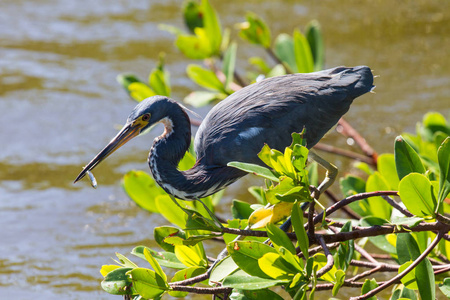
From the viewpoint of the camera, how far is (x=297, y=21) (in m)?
6.92

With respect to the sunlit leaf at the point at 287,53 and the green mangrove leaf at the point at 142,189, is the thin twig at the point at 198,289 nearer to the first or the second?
the green mangrove leaf at the point at 142,189

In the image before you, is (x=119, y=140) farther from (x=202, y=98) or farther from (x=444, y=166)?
(x=444, y=166)

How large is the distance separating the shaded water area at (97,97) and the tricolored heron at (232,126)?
110 cm

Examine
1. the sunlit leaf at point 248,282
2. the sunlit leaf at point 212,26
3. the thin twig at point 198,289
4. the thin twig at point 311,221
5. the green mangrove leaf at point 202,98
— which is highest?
the sunlit leaf at point 212,26

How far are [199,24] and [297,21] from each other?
3.01 metres

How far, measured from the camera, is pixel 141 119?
9.05ft

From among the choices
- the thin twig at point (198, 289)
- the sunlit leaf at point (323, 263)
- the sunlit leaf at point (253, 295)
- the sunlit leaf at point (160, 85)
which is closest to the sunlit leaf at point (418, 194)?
the sunlit leaf at point (323, 263)

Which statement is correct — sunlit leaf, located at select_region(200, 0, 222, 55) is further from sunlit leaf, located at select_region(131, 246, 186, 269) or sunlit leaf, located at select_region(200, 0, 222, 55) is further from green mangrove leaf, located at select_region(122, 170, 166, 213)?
sunlit leaf, located at select_region(131, 246, 186, 269)

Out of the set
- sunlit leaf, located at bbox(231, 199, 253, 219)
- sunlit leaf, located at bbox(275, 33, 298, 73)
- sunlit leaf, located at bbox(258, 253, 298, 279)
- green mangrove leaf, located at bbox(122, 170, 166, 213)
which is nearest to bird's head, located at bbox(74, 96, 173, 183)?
green mangrove leaf, located at bbox(122, 170, 166, 213)

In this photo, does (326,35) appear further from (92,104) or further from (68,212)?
(68,212)

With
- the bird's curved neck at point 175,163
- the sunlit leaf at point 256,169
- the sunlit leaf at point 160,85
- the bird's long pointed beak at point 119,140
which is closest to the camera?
the sunlit leaf at point 256,169

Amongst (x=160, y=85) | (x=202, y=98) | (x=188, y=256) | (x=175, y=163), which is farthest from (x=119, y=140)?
(x=202, y=98)

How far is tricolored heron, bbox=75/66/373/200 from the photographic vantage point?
2787 millimetres

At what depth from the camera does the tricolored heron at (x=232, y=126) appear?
279cm
